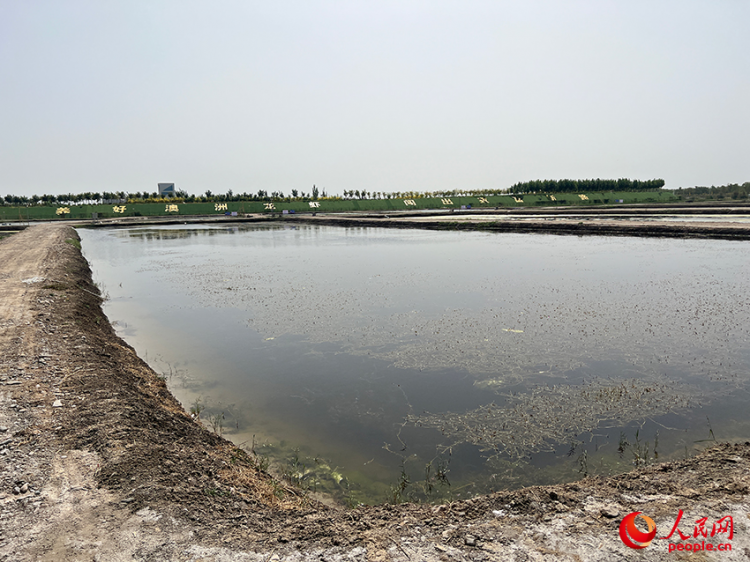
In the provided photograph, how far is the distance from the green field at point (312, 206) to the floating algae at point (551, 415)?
71351 millimetres

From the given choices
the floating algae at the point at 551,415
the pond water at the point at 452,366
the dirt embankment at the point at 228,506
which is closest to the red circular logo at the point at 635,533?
the dirt embankment at the point at 228,506

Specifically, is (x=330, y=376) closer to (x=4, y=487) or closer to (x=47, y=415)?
(x=47, y=415)

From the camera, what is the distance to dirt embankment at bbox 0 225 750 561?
3.51m

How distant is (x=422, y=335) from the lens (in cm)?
1041

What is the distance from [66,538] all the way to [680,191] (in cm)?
11827

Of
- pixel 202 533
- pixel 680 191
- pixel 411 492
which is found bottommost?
pixel 411 492

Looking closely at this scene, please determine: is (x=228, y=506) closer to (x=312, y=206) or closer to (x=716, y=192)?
(x=312, y=206)

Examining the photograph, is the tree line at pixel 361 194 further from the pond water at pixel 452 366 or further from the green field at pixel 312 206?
the pond water at pixel 452 366

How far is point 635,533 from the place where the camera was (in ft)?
12.0

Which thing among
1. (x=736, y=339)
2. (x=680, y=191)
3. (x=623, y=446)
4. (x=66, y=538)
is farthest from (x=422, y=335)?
(x=680, y=191)

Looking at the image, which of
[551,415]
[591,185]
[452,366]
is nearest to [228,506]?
[551,415]

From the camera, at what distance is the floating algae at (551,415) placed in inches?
237

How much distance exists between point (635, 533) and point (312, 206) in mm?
79331

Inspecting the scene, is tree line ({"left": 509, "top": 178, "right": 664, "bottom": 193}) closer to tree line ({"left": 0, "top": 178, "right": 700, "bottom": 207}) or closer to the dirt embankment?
tree line ({"left": 0, "top": 178, "right": 700, "bottom": 207})
